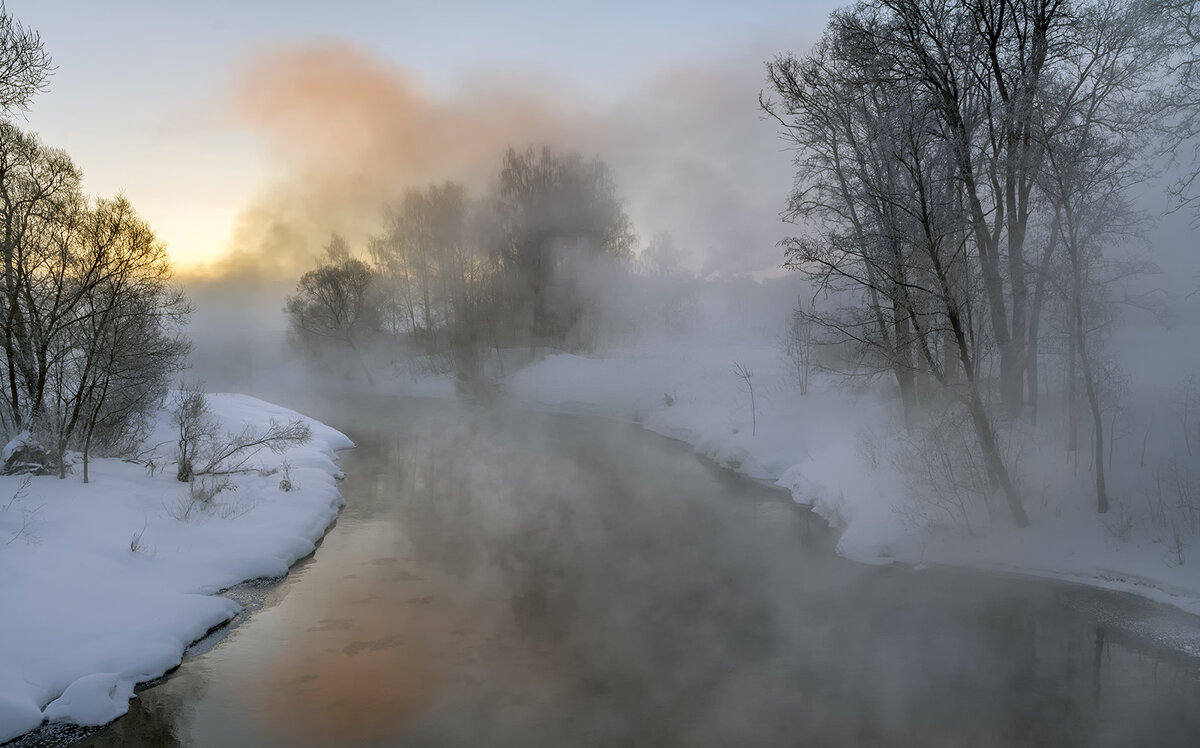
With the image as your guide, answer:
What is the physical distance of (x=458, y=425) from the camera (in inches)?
1096

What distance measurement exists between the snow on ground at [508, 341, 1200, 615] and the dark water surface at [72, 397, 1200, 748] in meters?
0.45

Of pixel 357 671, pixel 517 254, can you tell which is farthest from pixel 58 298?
pixel 517 254

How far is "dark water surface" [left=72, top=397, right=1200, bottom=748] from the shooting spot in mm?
6605

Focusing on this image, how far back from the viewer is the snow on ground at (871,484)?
9352mm

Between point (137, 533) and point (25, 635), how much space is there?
3307mm

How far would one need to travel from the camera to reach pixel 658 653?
26.7ft

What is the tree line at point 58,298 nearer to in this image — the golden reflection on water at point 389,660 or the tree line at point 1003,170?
the golden reflection on water at point 389,660

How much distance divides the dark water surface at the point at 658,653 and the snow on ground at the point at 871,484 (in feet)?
1.49

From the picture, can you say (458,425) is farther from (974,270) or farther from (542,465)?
(974,270)

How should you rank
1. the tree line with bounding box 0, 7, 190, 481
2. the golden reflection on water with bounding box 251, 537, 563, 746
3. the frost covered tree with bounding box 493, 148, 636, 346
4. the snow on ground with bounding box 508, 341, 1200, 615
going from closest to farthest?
1. the golden reflection on water with bounding box 251, 537, 563, 746
2. the snow on ground with bounding box 508, 341, 1200, 615
3. the tree line with bounding box 0, 7, 190, 481
4. the frost covered tree with bounding box 493, 148, 636, 346

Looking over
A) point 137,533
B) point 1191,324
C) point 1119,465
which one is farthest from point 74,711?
point 1191,324

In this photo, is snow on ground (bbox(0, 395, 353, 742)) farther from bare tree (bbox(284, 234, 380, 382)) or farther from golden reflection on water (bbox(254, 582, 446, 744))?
bare tree (bbox(284, 234, 380, 382))

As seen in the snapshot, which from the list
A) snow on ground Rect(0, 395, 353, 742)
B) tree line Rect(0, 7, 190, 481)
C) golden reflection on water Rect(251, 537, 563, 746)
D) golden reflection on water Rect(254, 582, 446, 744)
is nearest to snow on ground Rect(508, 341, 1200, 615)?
golden reflection on water Rect(251, 537, 563, 746)

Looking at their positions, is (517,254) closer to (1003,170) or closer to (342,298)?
(342,298)
